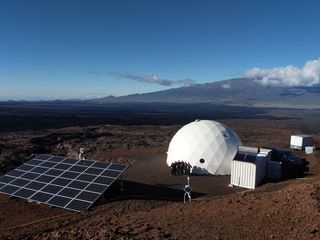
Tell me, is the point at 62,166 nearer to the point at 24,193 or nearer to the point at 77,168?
the point at 77,168

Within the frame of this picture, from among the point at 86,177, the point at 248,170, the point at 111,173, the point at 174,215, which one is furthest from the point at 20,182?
the point at 248,170

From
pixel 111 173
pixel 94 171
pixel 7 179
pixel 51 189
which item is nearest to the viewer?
pixel 51 189

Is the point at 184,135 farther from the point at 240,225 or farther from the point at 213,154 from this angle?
the point at 240,225

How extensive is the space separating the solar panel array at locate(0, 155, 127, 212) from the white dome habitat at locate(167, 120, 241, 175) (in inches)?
353

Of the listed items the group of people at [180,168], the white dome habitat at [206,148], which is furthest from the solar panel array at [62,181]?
the white dome habitat at [206,148]

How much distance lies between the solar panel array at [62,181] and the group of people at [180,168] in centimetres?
718

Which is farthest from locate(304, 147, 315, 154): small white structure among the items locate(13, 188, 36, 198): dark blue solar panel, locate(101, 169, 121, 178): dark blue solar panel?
locate(13, 188, 36, 198): dark blue solar panel

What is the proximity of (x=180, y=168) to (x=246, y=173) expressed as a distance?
582cm

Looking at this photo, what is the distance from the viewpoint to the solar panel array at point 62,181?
754 inches

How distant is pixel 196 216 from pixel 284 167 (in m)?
17.0

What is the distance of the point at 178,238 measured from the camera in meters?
12.2

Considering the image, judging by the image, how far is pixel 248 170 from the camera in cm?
2473

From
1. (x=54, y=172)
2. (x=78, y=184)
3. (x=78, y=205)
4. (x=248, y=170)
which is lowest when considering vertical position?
(x=78, y=205)

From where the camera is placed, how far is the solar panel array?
62.8 ft
